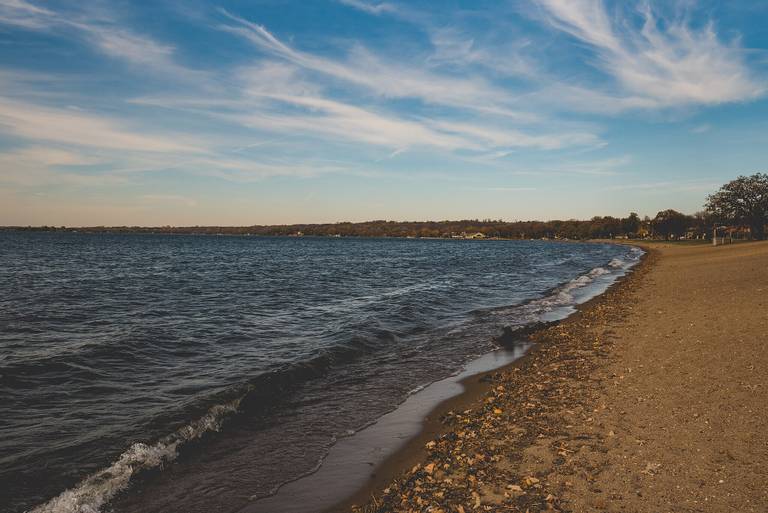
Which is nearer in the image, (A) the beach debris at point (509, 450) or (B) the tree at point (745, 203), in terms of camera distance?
(A) the beach debris at point (509, 450)

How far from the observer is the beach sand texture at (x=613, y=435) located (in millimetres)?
6156

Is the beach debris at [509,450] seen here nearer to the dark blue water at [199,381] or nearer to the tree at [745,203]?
the dark blue water at [199,381]

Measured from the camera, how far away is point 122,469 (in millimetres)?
8094

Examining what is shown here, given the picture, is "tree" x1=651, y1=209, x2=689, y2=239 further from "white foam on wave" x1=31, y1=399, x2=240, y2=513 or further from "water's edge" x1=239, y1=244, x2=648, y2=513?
"white foam on wave" x1=31, y1=399, x2=240, y2=513

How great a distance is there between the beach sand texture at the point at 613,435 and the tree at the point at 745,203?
9521 cm

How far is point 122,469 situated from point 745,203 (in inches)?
4452

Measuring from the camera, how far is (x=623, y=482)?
6410mm

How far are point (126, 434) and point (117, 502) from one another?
2738 millimetres

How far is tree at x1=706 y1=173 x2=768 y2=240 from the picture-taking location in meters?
88.5

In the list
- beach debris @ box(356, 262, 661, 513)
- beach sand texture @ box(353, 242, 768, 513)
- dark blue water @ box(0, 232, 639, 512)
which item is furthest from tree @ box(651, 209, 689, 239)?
beach debris @ box(356, 262, 661, 513)

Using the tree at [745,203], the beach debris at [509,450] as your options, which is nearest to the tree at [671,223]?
the tree at [745,203]

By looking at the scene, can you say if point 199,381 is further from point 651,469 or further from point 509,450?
point 651,469

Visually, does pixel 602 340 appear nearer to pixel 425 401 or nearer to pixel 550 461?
pixel 425 401

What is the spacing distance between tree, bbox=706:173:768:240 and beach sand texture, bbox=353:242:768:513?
95.2m
